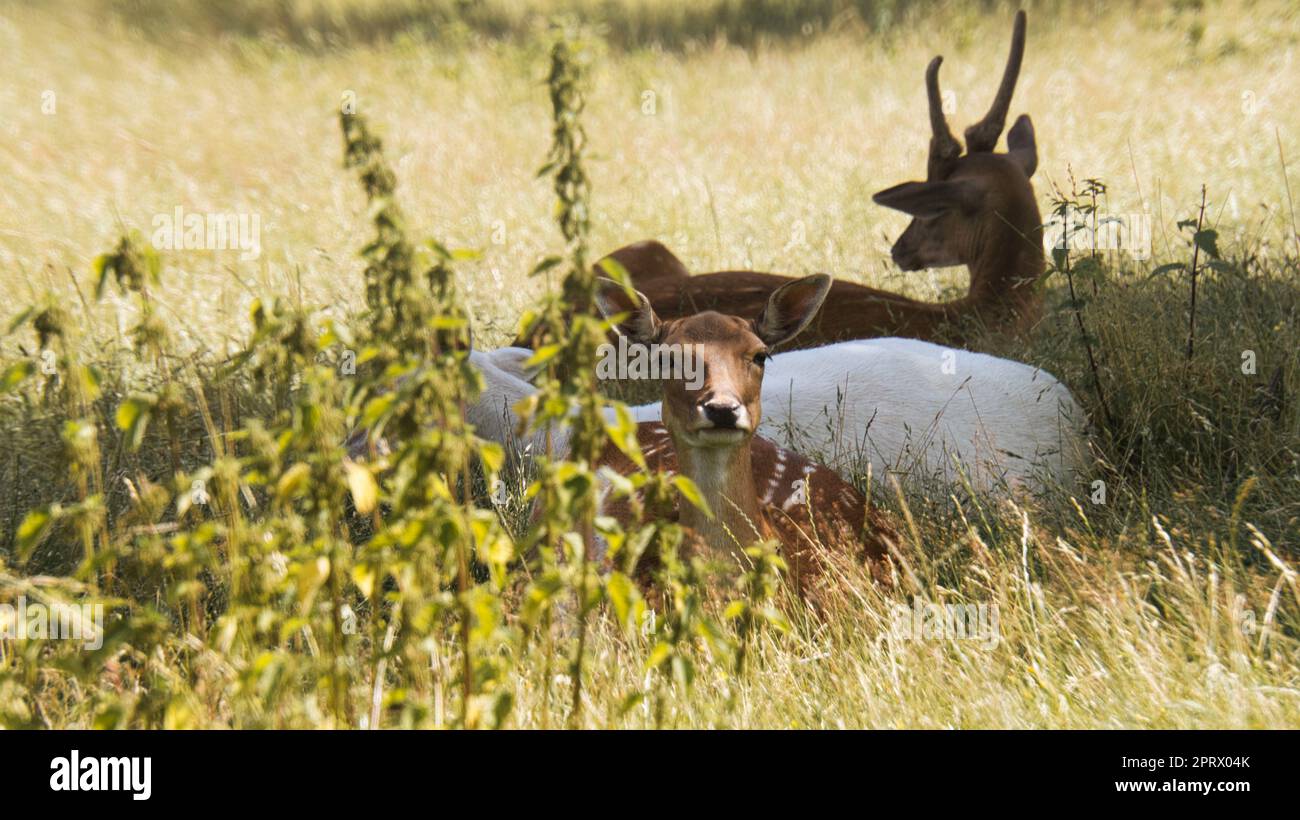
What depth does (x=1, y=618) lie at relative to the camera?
2707 mm

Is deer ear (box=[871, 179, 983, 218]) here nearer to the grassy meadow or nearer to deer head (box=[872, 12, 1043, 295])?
deer head (box=[872, 12, 1043, 295])

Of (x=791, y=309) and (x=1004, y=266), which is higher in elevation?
(x=1004, y=266)

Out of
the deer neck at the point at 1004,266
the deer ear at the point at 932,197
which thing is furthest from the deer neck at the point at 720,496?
the deer neck at the point at 1004,266

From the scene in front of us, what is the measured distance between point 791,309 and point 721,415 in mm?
801

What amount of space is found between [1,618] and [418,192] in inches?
362

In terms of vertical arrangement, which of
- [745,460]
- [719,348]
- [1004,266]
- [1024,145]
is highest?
[1024,145]

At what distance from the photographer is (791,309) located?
15.2 ft

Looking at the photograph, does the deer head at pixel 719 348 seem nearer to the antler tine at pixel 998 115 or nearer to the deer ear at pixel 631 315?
the deer ear at pixel 631 315

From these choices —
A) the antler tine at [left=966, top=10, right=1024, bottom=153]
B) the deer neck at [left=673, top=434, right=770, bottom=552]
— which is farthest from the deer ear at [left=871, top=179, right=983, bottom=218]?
the deer neck at [left=673, top=434, right=770, bottom=552]

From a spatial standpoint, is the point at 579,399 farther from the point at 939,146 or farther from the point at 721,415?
the point at 939,146

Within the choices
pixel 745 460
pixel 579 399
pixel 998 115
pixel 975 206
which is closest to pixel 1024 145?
pixel 998 115

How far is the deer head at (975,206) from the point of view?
6922 millimetres
